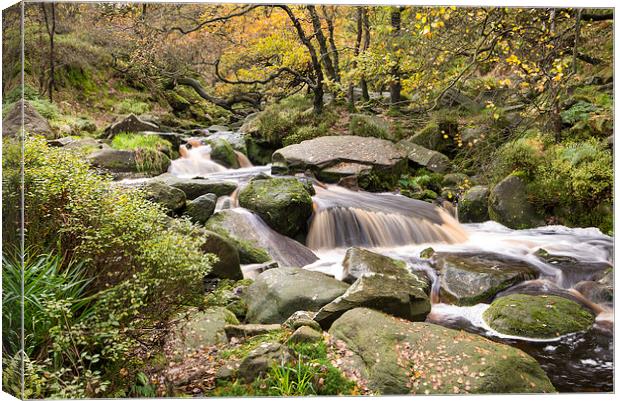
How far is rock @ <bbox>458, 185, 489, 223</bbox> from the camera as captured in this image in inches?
178

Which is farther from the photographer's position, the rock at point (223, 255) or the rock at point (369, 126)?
the rock at point (369, 126)

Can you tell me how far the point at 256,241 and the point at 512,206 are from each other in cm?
244

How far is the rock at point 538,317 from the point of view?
3.67m

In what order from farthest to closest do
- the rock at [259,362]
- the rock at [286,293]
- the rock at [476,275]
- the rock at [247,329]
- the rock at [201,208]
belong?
1. the rock at [201,208]
2. the rock at [476,275]
3. the rock at [286,293]
4. the rock at [247,329]
5. the rock at [259,362]

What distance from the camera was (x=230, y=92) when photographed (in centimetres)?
429

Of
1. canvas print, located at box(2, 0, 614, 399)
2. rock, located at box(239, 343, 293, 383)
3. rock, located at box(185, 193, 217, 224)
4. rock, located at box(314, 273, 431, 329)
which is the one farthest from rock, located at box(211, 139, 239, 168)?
rock, located at box(239, 343, 293, 383)

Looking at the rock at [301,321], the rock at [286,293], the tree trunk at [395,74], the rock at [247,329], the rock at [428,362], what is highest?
the tree trunk at [395,74]

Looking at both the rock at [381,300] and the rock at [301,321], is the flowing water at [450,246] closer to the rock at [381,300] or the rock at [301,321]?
the rock at [381,300]

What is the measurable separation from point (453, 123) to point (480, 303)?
5.13ft

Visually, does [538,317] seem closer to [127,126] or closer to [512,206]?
[512,206]

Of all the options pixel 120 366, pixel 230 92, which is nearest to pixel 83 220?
pixel 120 366

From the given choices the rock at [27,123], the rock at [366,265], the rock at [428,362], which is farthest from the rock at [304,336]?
the rock at [27,123]

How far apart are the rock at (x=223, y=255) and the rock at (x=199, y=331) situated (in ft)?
1.13

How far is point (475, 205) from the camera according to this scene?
4594 millimetres
